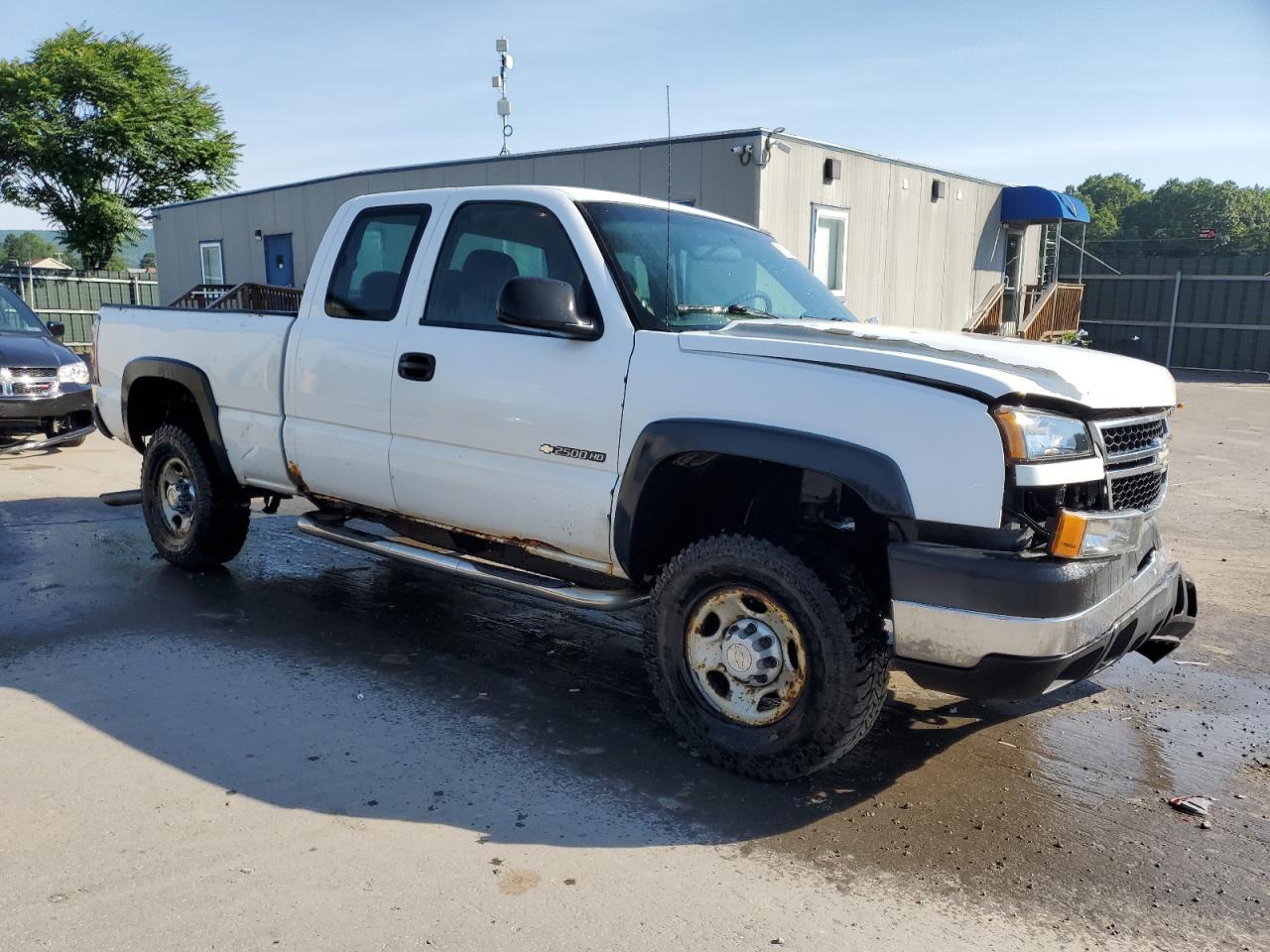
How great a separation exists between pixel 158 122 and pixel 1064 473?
1398 inches

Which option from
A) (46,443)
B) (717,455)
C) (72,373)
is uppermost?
(717,455)

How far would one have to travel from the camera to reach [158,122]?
3250cm

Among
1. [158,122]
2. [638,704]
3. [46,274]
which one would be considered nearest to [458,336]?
[638,704]

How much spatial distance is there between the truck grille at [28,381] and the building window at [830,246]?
10177 mm

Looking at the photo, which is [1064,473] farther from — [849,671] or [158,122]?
[158,122]

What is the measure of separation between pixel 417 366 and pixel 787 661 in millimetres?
2125

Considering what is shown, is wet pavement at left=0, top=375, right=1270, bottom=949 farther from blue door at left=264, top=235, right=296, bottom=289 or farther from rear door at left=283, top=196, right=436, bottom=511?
blue door at left=264, top=235, right=296, bottom=289

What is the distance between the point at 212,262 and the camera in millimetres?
24953

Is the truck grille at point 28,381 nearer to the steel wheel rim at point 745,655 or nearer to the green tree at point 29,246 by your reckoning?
the steel wheel rim at point 745,655

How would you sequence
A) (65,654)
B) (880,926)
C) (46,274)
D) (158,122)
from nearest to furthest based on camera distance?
1. (880,926)
2. (65,654)
3. (46,274)
4. (158,122)

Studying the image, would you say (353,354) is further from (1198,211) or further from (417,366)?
(1198,211)

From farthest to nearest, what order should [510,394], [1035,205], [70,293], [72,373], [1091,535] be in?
[70,293]
[1035,205]
[72,373]
[510,394]
[1091,535]

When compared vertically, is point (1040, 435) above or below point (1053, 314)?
above

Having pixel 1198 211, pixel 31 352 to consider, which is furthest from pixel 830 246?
pixel 1198 211
